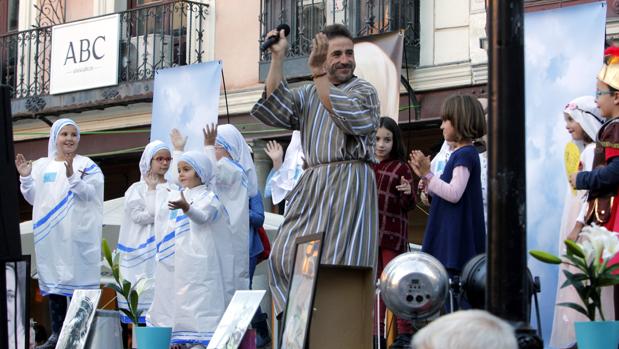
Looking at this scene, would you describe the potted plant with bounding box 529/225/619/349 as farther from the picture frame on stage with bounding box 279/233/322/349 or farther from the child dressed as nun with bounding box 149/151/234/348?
the child dressed as nun with bounding box 149/151/234/348

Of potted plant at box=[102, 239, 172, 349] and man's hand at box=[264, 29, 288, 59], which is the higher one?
man's hand at box=[264, 29, 288, 59]

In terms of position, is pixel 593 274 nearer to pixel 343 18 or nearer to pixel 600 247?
pixel 600 247

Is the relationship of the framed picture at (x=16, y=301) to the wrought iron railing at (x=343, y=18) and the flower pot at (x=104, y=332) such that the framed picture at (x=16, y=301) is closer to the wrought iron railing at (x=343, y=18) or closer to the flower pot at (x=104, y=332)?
the flower pot at (x=104, y=332)

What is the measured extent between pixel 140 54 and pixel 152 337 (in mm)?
10185

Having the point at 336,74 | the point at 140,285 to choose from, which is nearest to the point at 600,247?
the point at 336,74

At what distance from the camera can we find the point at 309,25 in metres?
15.6

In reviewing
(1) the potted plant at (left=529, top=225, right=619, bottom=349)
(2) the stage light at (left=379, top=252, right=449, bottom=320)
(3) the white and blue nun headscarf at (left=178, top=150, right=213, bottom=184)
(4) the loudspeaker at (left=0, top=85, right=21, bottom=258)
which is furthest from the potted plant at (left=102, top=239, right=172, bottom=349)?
(1) the potted plant at (left=529, top=225, right=619, bottom=349)

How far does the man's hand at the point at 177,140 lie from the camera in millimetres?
10594

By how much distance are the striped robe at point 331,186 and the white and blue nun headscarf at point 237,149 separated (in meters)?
2.54

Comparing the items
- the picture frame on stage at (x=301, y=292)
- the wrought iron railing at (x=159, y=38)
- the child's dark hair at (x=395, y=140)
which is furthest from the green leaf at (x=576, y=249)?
the wrought iron railing at (x=159, y=38)

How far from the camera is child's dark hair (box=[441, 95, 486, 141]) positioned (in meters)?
7.10

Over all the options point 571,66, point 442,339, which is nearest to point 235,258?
point 571,66

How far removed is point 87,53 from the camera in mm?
17641

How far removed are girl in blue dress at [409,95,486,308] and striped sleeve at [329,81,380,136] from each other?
2.20 feet
